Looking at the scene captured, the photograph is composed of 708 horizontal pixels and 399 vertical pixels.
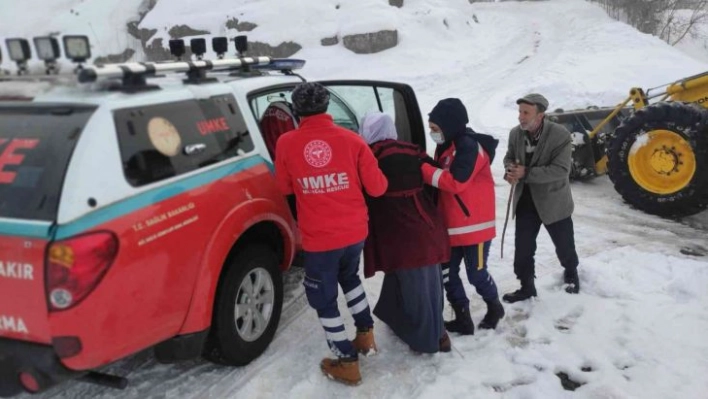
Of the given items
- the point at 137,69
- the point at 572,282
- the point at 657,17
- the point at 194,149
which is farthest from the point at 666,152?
the point at 657,17

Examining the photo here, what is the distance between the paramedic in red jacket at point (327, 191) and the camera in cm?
301

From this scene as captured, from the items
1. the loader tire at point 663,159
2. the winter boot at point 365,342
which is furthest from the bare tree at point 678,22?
the winter boot at point 365,342

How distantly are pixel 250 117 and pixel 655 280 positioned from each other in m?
3.57

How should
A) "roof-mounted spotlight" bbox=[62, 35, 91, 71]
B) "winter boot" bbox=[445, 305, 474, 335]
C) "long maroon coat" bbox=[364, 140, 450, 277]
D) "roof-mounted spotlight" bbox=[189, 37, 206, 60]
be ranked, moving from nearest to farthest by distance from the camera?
"roof-mounted spotlight" bbox=[62, 35, 91, 71], "long maroon coat" bbox=[364, 140, 450, 277], "winter boot" bbox=[445, 305, 474, 335], "roof-mounted spotlight" bbox=[189, 37, 206, 60]

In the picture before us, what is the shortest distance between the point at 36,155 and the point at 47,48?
75 centimetres

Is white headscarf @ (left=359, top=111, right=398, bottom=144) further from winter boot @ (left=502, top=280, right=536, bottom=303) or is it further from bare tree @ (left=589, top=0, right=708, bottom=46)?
bare tree @ (left=589, top=0, right=708, bottom=46)

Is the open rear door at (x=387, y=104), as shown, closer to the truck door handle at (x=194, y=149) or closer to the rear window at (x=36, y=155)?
the truck door handle at (x=194, y=149)

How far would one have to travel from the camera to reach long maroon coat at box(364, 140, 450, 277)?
10.7ft

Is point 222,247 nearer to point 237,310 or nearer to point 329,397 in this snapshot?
point 237,310

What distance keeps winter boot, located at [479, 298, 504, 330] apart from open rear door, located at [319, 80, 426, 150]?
4.62 feet

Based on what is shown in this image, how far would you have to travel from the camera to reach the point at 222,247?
9.68ft

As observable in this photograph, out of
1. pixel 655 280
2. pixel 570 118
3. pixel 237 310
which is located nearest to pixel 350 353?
pixel 237 310

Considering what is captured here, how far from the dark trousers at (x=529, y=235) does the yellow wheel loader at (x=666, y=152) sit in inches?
91.0

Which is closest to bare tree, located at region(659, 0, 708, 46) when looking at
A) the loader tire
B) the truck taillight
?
the loader tire
